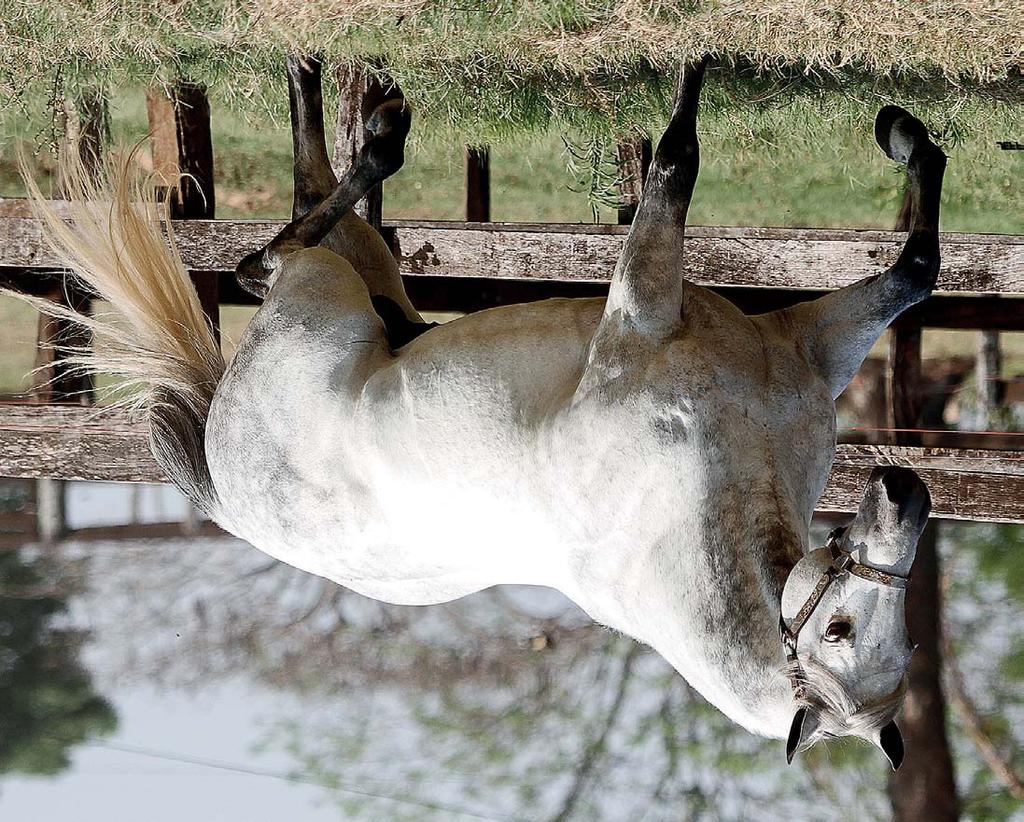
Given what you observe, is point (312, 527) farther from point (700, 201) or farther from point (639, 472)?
point (700, 201)

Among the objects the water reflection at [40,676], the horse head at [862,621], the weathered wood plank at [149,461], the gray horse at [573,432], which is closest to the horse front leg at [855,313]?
the gray horse at [573,432]

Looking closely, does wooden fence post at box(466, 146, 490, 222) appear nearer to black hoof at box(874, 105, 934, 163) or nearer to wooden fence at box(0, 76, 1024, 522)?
wooden fence at box(0, 76, 1024, 522)

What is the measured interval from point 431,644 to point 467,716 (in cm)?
32

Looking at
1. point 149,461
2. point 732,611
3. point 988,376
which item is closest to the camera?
point 732,611

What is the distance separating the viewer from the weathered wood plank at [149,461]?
2.13 meters

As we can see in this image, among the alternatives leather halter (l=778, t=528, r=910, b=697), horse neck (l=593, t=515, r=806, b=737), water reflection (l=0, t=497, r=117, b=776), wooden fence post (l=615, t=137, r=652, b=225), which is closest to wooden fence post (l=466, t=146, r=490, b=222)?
wooden fence post (l=615, t=137, r=652, b=225)

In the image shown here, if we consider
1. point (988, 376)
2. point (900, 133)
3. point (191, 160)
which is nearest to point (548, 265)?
point (900, 133)

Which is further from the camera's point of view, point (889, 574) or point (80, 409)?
point (80, 409)

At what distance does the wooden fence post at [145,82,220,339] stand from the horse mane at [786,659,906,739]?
156 cm

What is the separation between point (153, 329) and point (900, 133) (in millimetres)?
1170

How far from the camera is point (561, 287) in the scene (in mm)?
2840

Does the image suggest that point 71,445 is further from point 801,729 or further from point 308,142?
point 801,729

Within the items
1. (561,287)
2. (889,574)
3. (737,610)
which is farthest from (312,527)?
(561,287)

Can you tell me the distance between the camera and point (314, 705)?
4.39 m
